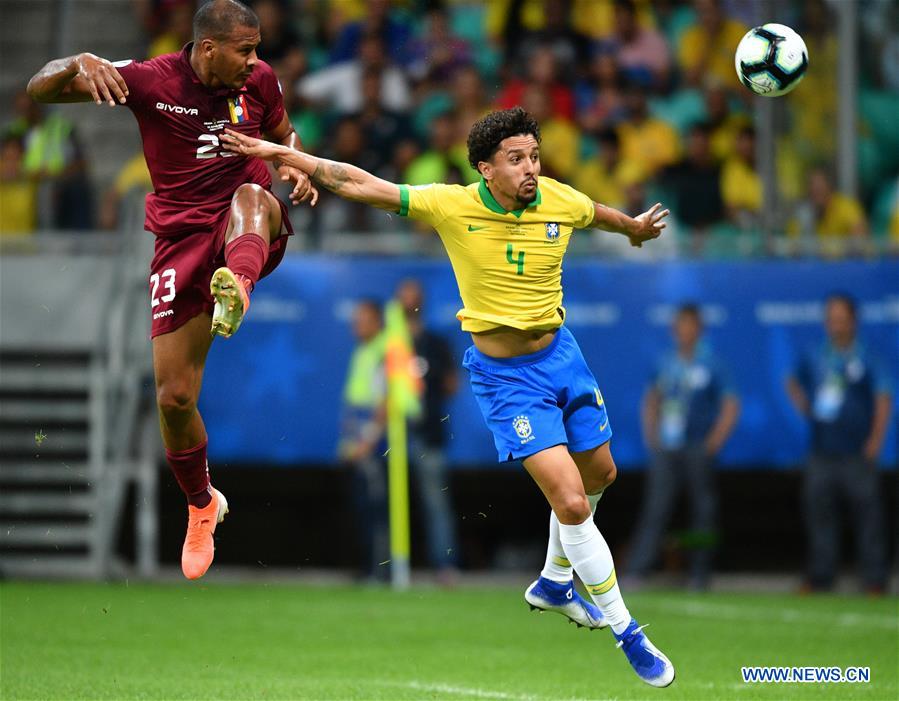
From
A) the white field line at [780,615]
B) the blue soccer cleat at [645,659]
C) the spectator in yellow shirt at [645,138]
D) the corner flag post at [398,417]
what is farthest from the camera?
the spectator in yellow shirt at [645,138]

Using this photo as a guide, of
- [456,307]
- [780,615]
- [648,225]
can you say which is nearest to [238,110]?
[648,225]

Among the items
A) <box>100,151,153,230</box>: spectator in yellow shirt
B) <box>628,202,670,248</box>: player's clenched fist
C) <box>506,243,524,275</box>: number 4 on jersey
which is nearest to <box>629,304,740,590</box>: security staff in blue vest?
<box>100,151,153,230</box>: spectator in yellow shirt

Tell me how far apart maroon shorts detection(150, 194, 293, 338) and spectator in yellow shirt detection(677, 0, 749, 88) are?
9417 millimetres

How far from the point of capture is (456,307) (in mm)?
15523

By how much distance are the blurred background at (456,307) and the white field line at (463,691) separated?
18.7 ft

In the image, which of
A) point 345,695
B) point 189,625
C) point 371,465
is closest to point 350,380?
point 371,465

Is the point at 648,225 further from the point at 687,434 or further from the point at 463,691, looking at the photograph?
the point at 687,434

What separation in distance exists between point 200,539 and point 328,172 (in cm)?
227

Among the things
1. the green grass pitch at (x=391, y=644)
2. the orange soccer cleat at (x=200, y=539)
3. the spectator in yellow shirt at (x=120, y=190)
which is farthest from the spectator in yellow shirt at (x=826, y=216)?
the orange soccer cleat at (x=200, y=539)

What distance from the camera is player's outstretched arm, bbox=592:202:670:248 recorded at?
900 centimetres

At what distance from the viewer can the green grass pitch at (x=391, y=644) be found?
9.16 m

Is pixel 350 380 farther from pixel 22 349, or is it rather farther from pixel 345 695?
pixel 345 695

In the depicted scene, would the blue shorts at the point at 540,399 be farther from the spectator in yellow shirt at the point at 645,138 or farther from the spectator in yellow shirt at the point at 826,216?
the spectator in yellow shirt at the point at 645,138

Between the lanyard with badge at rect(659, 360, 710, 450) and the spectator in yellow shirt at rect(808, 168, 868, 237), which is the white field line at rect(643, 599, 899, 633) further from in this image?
the spectator in yellow shirt at rect(808, 168, 868, 237)
